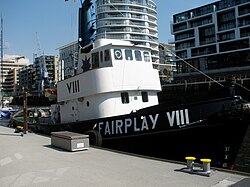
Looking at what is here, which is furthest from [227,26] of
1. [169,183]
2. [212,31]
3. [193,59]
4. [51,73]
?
[51,73]

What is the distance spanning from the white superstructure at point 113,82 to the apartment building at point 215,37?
143 feet

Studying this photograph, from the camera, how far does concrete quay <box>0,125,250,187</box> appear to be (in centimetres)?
536

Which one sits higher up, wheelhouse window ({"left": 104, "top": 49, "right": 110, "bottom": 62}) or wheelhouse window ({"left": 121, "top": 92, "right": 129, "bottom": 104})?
wheelhouse window ({"left": 104, "top": 49, "right": 110, "bottom": 62})

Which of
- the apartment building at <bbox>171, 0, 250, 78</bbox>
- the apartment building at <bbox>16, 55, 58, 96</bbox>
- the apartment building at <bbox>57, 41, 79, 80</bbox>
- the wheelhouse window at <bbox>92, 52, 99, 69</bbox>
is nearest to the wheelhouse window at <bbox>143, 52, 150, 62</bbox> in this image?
the wheelhouse window at <bbox>92, 52, 99, 69</bbox>

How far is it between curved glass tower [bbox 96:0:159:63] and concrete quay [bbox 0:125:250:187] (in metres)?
73.3

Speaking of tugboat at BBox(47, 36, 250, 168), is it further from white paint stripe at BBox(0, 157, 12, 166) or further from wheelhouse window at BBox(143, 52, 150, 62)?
white paint stripe at BBox(0, 157, 12, 166)

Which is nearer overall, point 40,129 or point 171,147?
point 171,147

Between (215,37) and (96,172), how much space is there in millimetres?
59378

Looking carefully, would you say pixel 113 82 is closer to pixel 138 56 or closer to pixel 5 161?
→ pixel 138 56

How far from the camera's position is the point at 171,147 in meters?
8.77

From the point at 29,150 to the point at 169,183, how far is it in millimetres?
6112

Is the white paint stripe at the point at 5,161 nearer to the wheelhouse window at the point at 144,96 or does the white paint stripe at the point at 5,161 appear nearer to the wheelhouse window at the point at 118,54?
the wheelhouse window at the point at 118,54

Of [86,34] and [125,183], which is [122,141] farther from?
[86,34]

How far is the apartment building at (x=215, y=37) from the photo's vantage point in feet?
178
